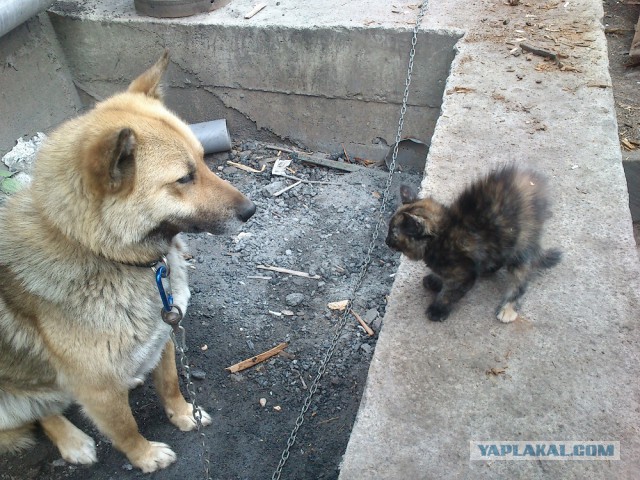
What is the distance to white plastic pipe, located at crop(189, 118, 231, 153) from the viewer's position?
5.41 m

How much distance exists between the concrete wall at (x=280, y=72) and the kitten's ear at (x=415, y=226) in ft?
8.59

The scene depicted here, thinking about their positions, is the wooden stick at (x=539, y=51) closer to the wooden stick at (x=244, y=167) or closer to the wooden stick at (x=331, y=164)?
the wooden stick at (x=331, y=164)

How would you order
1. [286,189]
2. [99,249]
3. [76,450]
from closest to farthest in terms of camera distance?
[99,249], [76,450], [286,189]

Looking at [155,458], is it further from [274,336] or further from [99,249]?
[99,249]

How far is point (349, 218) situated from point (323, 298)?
1.00 metres

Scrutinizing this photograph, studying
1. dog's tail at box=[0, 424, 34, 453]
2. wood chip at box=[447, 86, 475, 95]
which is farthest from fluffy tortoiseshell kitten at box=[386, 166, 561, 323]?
dog's tail at box=[0, 424, 34, 453]

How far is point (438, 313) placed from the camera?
267 centimetres

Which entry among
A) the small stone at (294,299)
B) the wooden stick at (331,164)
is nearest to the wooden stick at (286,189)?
the wooden stick at (331,164)

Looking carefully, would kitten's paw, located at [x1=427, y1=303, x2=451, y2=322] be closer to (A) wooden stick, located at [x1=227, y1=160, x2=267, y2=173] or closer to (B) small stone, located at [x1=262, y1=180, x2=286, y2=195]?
(B) small stone, located at [x1=262, y1=180, x2=286, y2=195]

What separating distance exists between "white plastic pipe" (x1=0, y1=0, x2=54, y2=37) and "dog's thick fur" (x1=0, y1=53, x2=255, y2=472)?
8.80 ft

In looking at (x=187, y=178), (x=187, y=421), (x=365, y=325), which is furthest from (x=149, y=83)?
(x=365, y=325)

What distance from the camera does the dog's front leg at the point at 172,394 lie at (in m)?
3.05

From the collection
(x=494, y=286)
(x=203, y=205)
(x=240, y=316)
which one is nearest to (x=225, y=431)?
(x=240, y=316)

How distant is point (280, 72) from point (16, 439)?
377cm
